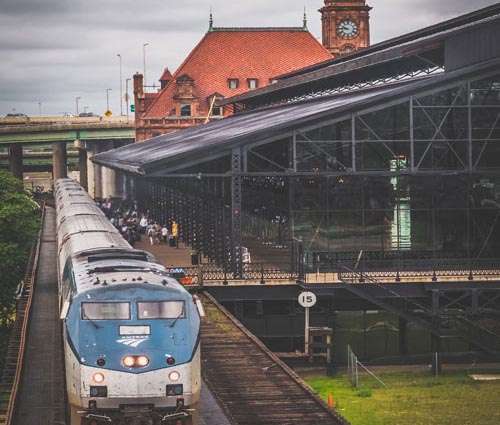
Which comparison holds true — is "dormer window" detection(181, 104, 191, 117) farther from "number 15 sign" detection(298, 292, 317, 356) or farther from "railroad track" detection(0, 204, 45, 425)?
"number 15 sign" detection(298, 292, 317, 356)

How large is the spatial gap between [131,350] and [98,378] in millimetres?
903

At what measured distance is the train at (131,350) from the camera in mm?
27234

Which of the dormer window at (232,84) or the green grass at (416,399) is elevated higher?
the dormer window at (232,84)

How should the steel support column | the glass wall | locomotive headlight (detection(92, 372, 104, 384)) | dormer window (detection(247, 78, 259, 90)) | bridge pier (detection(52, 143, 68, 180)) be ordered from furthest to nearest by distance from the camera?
bridge pier (detection(52, 143, 68, 180)) < dormer window (detection(247, 78, 259, 90)) < the glass wall < the steel support column < locomotive headlight (detection(92, 372, 104, 384))

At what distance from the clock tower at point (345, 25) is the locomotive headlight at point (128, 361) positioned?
130043 millimetres

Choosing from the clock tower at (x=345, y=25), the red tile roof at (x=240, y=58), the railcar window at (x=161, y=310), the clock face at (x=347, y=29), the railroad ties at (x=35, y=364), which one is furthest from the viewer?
the clock face at (x=347, y=29)

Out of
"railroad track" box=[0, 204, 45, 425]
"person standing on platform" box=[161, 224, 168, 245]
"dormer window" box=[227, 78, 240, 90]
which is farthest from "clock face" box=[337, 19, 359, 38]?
"railroad track" box=[0, 204, 45, 425]

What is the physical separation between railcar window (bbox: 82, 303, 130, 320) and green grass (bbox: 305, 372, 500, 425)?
12.7m

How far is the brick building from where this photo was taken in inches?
5340

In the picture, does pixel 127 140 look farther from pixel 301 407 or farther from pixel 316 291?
pixel 301 407

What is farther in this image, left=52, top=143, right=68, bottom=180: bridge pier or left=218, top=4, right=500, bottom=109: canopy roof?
left=52, top=143, right=68, bottom=180: bridge pier

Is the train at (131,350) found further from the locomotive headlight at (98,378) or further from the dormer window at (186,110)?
the dormer window at (186,110)

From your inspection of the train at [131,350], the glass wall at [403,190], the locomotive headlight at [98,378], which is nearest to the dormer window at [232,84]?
the glass wall at [403,190]

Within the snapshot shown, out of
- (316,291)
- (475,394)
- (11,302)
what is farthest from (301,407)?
(11,302)
